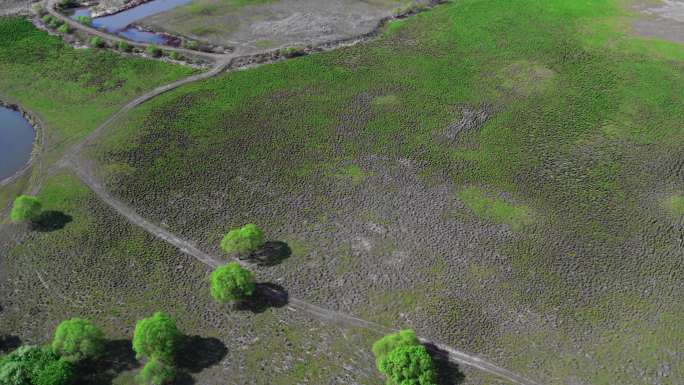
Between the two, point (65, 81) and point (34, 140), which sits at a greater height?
point (65, 81)

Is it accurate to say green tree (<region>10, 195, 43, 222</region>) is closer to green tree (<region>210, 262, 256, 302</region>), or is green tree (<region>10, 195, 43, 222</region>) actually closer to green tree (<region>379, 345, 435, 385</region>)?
green tree (<region>210, 262, 256, 302</region>)

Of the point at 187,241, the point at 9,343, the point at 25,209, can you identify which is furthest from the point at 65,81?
the point at 9,343

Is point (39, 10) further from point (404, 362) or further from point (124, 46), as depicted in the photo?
point (404, 362)

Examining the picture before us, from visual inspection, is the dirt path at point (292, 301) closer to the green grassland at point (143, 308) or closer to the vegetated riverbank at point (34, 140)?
the green grassland at point (143, 308)

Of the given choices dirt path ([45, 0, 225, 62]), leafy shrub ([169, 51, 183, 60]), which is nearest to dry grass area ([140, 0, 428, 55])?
dirt path ([45, 0, 225, 62])

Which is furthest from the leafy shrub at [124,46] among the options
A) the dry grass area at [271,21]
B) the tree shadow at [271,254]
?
the tree shadow at [271,254]

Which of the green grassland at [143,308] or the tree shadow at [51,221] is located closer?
the green grassland at [143,308]

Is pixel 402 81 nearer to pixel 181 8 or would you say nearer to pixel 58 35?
pixel 181 8

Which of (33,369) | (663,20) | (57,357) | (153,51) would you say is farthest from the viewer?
(663,20)
